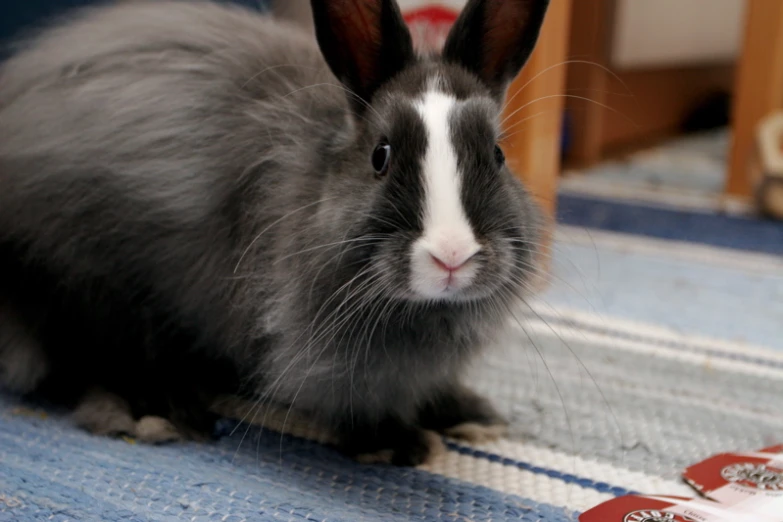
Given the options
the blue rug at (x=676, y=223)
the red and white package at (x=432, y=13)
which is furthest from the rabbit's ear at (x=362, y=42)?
the blue rug at (x=676, y=223)

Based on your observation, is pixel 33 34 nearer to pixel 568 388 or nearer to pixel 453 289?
pixel 453 289

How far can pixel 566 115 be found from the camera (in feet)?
8.77

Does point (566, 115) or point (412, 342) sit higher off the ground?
point (566, 115)

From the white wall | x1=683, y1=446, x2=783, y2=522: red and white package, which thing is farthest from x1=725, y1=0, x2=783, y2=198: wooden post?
x1=683, y1=446, x2=783, y2=522: red and white package

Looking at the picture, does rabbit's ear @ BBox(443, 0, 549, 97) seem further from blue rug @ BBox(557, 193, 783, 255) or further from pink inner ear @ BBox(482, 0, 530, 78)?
blue rug @ BBox(557, 193, 783, 255)

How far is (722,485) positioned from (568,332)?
0.49 meters

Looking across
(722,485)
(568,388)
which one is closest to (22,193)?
(568,388)

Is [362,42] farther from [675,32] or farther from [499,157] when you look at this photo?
[675,32]

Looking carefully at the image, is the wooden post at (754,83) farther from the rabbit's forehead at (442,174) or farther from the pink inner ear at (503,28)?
the rabbit's forehead at (442,174)

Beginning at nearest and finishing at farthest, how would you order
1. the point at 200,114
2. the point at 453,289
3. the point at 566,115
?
the point at 453,289, the point at 200,114, the point at 566,115

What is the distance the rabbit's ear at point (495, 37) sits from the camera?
0.86 metres

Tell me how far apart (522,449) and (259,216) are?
1.43 ft

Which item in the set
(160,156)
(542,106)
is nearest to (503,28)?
(160,156)

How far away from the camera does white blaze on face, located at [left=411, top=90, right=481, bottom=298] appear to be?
702mm
